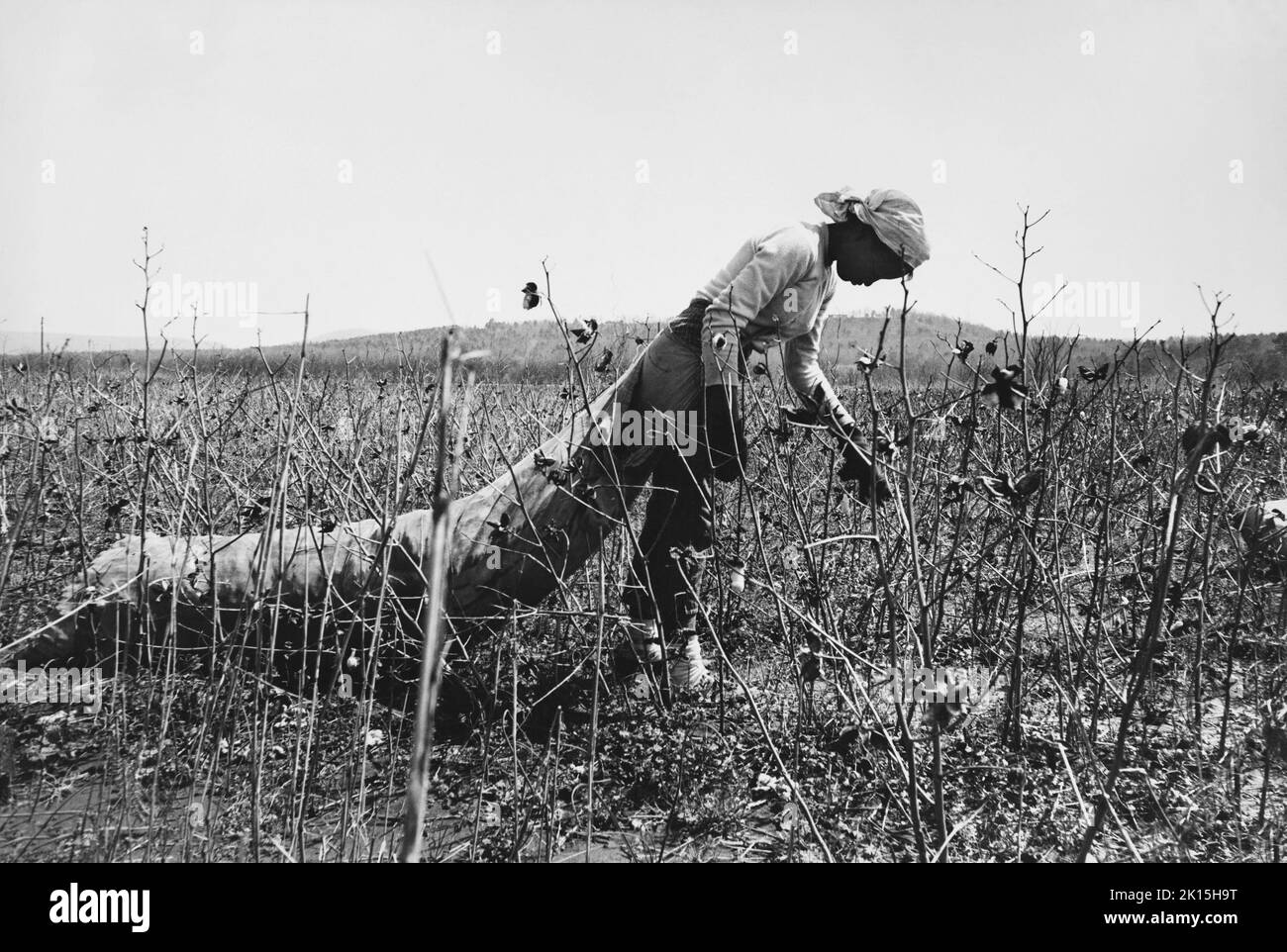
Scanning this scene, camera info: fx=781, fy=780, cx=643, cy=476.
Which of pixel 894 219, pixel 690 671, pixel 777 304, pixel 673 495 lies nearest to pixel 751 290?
pixel 777 304

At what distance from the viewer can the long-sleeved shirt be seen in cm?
233

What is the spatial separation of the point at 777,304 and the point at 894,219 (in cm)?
42

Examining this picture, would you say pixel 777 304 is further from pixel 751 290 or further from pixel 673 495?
pixel 673 495

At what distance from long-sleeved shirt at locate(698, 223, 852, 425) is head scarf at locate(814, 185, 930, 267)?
0.47ft

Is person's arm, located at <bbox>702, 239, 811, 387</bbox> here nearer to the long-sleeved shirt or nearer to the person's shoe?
the long-sleeved shirt

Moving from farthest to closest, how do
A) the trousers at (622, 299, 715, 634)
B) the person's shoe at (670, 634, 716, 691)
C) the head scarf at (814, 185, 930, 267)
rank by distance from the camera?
the person's shoe at (670, 634, 716, 691) → the trousers at (622, 299, 715, 634) → the head scarf at (814, 185, 930, 267)

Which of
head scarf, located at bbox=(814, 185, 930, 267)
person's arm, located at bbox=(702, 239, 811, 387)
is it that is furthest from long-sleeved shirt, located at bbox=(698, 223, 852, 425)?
head scarf, located at bbox=(814, 185, 930, 267)

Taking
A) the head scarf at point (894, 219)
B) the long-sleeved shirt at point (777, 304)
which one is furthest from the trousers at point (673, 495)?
the head scarf at point (894, 219)

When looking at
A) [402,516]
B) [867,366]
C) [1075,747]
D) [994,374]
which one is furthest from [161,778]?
[1075,747]

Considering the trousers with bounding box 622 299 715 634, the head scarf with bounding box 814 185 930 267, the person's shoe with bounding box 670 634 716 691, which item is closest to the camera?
the head scarf with bounding box 814 185 930 267

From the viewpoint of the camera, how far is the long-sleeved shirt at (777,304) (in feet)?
7.65

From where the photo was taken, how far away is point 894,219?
230 cm
